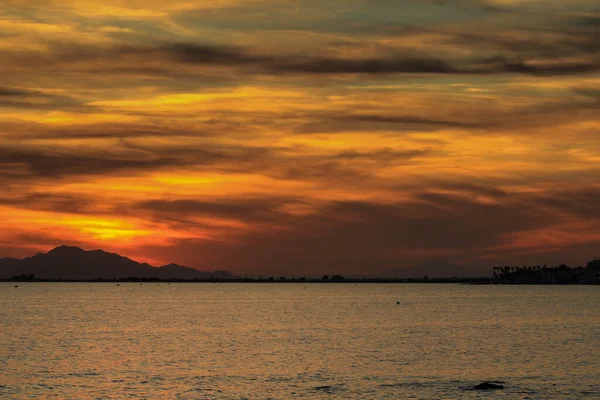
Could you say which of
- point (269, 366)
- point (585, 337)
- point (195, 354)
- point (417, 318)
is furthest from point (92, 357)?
point (417, 318)

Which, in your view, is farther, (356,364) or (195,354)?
(195,354)

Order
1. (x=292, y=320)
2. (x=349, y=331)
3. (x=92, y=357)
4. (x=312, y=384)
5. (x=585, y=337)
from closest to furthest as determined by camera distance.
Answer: (x=312, y=384)
(x=92, y=357)
(x=585, y=337)
(x=349, y=331)
(x=292, y=320)

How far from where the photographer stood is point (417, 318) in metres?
192

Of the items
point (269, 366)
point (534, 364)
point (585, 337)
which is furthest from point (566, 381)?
point (585, 337)

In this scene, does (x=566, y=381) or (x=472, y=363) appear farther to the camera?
(x=472, y=363)

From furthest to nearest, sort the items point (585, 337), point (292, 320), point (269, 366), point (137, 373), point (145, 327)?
point (292, 320), point (145, 327), point (585, 337), point (269, 366), point (137, 373)

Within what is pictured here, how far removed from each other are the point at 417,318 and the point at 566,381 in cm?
11157

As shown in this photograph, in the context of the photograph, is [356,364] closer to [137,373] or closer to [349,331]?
[137,373]

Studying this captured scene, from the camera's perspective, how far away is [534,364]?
93500 mm

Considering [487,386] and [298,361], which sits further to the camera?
[298,361]

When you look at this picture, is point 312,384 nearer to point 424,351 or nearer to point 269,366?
point 269,366

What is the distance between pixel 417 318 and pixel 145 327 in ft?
216

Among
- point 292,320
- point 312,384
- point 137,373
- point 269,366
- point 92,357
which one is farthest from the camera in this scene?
point 292,320

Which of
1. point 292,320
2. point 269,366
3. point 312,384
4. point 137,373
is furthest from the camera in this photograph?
point 292,320
